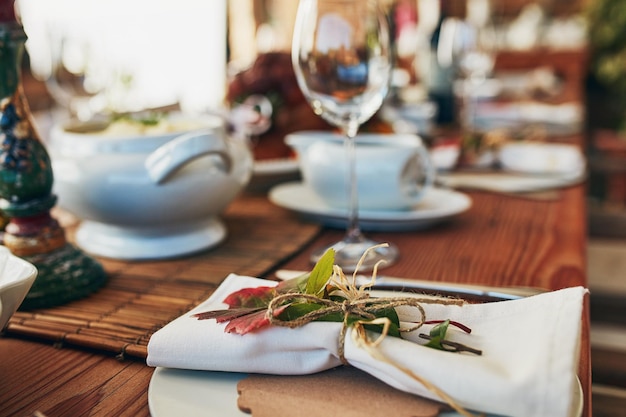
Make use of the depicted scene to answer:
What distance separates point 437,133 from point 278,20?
14.4ft

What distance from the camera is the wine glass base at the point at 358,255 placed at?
0.64 m

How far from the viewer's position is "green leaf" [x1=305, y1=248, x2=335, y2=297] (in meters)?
0.42

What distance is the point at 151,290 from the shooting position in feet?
2.00

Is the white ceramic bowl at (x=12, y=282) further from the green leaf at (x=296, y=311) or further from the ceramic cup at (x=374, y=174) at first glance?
the ceramic cup at (x=374, y=174)

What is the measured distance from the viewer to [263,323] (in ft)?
1.30

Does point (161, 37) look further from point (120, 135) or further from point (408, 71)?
point (120, 135)

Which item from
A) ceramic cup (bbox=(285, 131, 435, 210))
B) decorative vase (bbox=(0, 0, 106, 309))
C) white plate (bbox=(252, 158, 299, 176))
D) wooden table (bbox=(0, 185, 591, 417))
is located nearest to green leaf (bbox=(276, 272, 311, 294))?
wooden table (bbox=(0, 185, 591, 417))

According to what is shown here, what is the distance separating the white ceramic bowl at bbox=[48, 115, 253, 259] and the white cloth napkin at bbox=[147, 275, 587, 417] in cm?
26

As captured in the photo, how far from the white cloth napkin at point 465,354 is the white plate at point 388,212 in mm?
350

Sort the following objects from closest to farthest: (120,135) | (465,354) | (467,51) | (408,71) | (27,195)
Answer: (465,354)
(27,195)
(120,135)
(467,51)
(408,71)

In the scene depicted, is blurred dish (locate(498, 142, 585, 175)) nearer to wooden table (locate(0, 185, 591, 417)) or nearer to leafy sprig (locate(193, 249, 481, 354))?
wooden table (locate(0, 185, 591, 417))

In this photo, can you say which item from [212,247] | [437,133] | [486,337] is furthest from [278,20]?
[486,337]

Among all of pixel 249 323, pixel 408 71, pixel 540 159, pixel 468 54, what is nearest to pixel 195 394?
pixel 249 323

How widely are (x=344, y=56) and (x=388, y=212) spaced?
235mm
